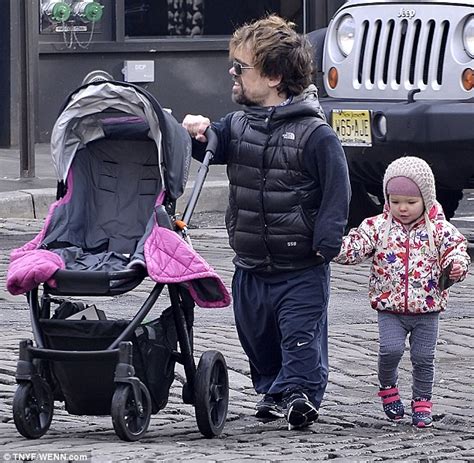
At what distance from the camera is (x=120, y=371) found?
5.09 m

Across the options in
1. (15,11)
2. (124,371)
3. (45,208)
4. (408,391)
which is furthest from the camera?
(15,11)

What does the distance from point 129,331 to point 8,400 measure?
88 centimetres

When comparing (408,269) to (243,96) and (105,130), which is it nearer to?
(243,96)

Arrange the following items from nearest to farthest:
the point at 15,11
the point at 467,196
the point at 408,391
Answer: the point at 408,391, the point at 467,196, the point at 15,11

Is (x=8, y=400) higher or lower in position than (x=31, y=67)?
lower

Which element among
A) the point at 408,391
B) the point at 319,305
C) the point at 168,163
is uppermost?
the point at 168,163

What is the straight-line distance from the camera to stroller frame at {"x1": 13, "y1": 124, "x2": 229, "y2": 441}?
510 cm

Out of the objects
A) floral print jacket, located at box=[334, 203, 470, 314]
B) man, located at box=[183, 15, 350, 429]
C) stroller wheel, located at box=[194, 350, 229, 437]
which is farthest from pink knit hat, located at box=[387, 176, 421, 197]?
stroller wheel, located at box=[194, 350, 229, 437]

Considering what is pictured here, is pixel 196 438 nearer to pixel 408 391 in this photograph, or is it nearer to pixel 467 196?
pixel 408 391

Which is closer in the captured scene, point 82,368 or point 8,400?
point 82,368

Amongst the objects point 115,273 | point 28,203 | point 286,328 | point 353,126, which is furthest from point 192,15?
point 115,273

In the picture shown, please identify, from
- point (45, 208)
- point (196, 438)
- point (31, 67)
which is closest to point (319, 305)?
point (196, 438)

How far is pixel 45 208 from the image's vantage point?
11359 millimetres

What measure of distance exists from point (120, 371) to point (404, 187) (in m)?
1.35
